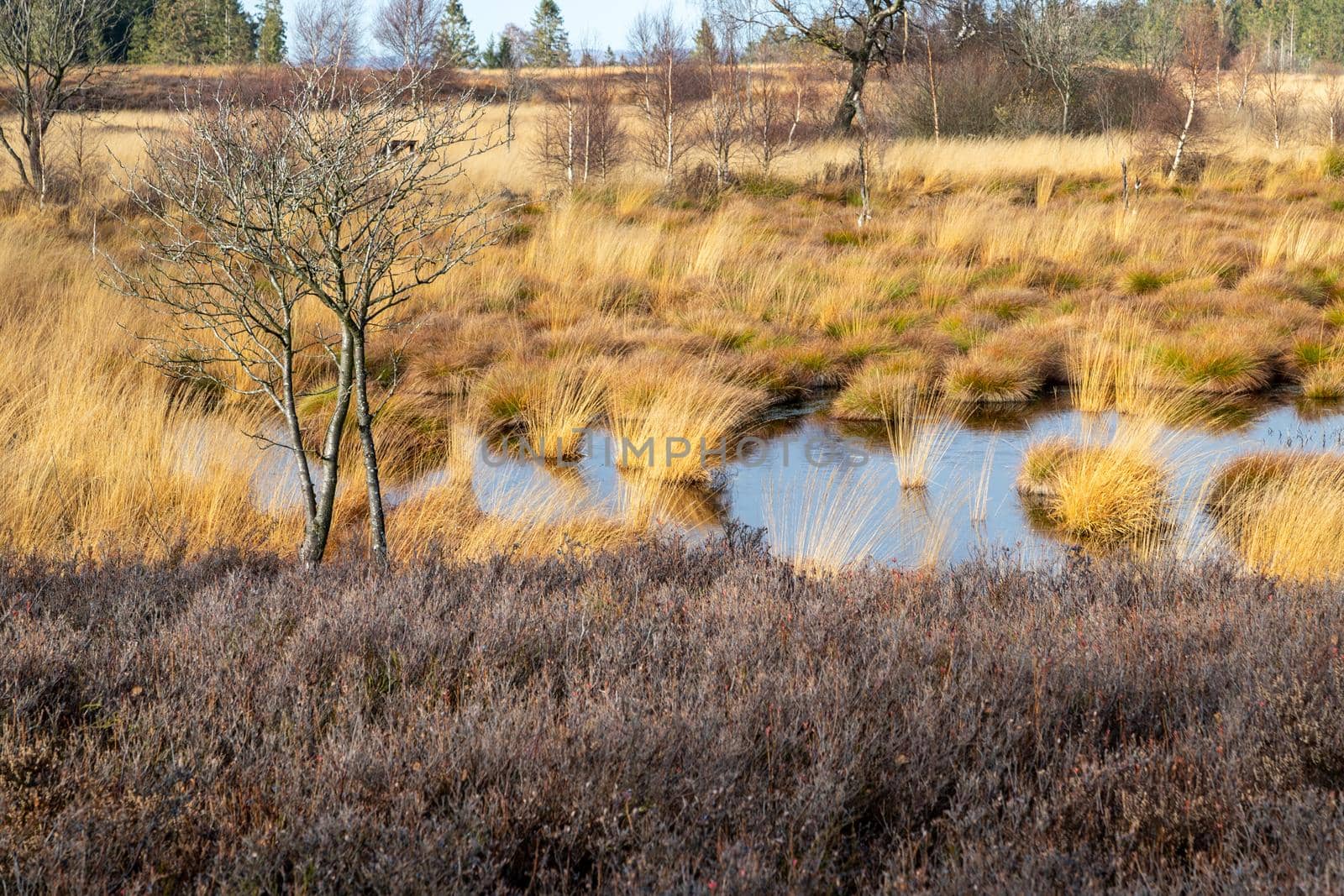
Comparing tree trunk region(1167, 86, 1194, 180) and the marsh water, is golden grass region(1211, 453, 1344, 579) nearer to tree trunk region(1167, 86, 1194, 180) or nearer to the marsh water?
the marsh water

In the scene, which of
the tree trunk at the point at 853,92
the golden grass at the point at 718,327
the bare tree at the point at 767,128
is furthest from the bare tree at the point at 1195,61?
the bare tree at the point at 767,128

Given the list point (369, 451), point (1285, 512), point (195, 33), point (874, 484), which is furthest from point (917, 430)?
point (195, 33)

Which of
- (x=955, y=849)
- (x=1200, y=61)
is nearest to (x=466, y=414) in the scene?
(x=955, y=849)

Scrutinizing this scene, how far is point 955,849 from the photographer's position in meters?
2.39

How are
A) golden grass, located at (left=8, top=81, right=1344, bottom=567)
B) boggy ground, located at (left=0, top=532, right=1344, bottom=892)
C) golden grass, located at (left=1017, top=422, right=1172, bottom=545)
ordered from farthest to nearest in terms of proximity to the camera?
golden grass, located at (left=8, top=81, right=1344, bottom=567)
golden grass, located at (left=1017, top=422, right=1172, bottom=545)
boggy ground, located at (left=0, top=532, right=1344, bottom=892)

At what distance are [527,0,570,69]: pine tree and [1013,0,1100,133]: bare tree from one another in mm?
33699

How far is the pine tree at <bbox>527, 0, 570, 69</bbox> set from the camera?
5206 cm

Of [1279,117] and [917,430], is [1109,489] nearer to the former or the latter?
[917,430]

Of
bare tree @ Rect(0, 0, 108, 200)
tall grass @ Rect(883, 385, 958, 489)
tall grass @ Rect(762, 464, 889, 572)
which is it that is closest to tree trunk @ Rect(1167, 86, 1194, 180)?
tall grass @ Rect(883, 385, 958, 489)

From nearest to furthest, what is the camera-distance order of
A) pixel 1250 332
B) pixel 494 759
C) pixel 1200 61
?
pixel 494 759 → pixel 1250 332 → pixel 1200 61

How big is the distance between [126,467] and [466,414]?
2.40 m

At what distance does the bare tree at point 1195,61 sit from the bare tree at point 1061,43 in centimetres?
277

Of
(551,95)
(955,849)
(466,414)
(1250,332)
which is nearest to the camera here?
(955,849)

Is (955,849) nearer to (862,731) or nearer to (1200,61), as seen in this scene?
(862,731)
